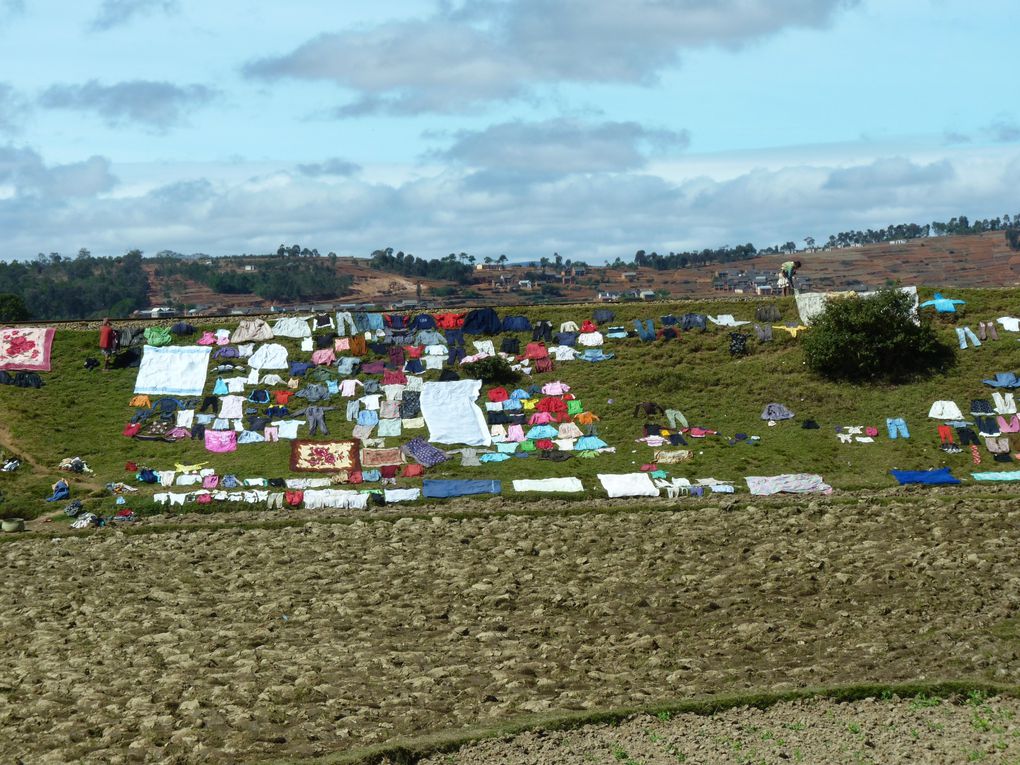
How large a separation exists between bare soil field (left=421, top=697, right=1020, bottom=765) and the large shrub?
1336 inches

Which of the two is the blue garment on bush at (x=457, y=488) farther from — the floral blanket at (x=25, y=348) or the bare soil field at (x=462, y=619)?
the floral blanket at (x=25, y=348)

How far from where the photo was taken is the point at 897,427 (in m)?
52.9

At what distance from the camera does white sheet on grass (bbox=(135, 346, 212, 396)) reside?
195ft

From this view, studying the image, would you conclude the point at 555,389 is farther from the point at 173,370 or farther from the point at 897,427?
the point at 173,370

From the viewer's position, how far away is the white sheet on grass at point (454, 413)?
53.7 metres

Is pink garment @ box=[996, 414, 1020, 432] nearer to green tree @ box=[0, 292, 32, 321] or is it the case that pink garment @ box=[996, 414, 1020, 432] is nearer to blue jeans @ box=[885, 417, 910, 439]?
blue jeans @ box=[885, 417, 910, 439]

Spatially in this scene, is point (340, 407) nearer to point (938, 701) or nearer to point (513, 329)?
point (513, 329)

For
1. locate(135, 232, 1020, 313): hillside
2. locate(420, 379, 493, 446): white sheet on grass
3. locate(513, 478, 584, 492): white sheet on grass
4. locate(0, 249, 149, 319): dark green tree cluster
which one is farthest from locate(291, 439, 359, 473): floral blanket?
locate(135, 232, 1020, 313): hillside

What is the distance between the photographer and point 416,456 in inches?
2032

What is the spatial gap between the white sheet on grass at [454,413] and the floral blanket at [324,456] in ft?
12.1

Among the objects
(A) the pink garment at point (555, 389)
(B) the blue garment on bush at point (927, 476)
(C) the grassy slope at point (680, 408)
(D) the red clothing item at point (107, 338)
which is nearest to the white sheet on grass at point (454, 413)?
(C) the grassy slope at point (680, 408)

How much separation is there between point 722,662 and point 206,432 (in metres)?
33.3

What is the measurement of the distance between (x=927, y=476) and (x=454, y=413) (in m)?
20.6

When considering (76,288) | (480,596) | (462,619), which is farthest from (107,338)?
(76,288)
